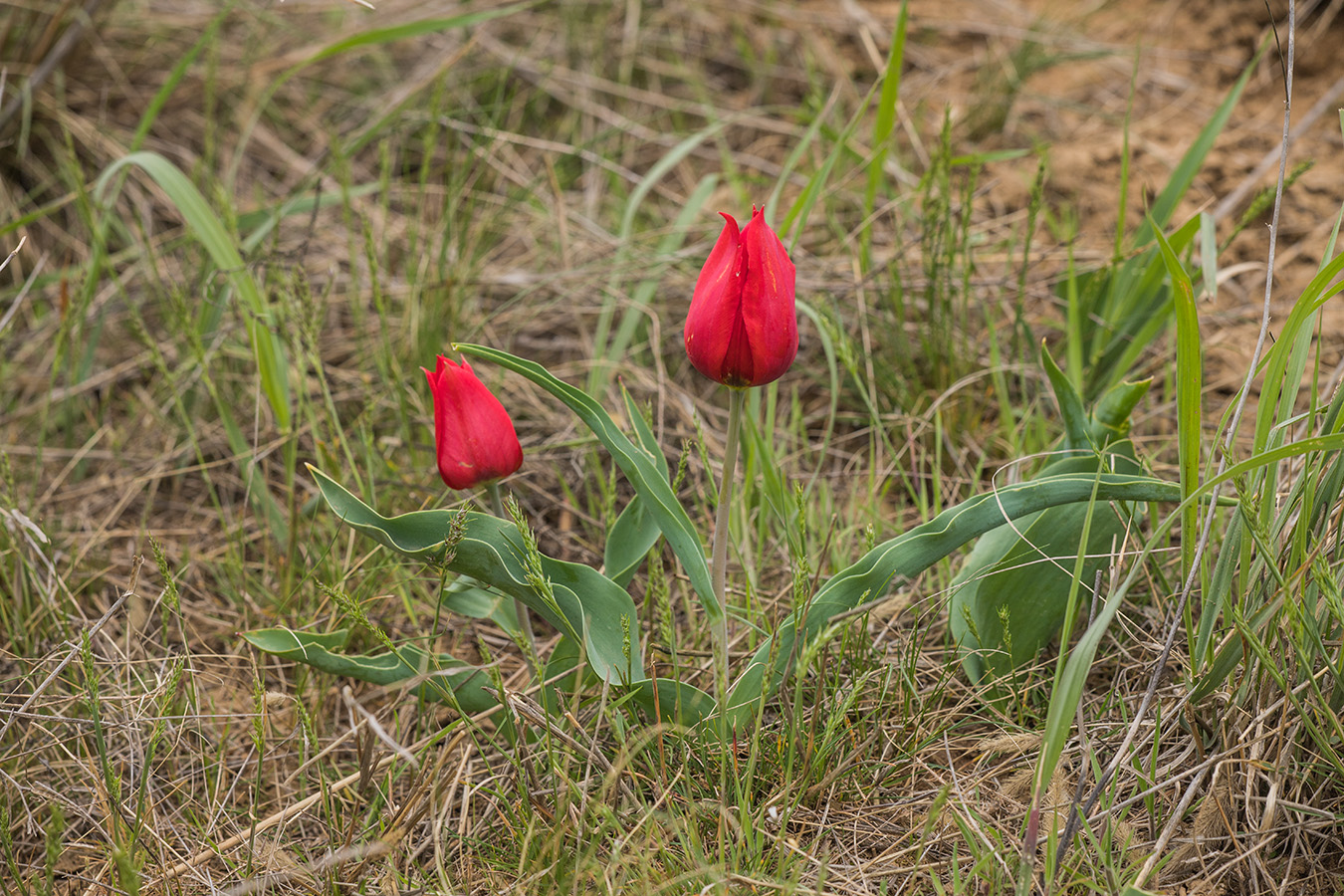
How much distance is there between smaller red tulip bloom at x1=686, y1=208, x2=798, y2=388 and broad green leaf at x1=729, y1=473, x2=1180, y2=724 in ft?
0.82

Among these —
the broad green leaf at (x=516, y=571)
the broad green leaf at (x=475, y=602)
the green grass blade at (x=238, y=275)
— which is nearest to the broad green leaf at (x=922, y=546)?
the broad green leaf at (x=516, y=571)

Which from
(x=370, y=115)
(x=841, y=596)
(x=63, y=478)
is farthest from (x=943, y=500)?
(x=370, y=115)

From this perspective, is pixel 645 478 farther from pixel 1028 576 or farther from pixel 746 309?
pixel 1028 576

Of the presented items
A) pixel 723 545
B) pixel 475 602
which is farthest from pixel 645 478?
pixel 475 602

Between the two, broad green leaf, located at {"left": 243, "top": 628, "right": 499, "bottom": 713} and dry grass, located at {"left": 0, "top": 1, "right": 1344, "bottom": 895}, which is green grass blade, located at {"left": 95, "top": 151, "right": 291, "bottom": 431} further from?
broad green leaf, located at {"left": 243, "top": 628, "right": 499, "bottom": 713}

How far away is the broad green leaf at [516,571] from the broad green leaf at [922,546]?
0.16 m

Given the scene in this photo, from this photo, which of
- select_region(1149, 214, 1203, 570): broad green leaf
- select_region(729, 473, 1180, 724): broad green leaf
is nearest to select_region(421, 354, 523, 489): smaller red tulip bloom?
select_region(729, 473, 1180, 724): broad green leaf

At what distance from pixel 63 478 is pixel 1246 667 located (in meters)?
2.04

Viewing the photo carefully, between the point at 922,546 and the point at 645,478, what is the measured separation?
1.06ft

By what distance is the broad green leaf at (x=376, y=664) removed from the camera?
1138mm

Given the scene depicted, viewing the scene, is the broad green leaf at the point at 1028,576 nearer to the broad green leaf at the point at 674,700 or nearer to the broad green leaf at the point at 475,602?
the broad green leaf at the point at 674,700

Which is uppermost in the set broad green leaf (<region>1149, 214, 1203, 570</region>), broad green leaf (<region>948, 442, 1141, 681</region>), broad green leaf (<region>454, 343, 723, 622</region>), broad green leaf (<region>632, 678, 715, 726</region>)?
broad green leaf (<region>1149, 214, 1203, 570</region>)

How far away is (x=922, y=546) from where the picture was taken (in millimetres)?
1095

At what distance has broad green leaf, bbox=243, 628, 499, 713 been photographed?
1.14 meters
